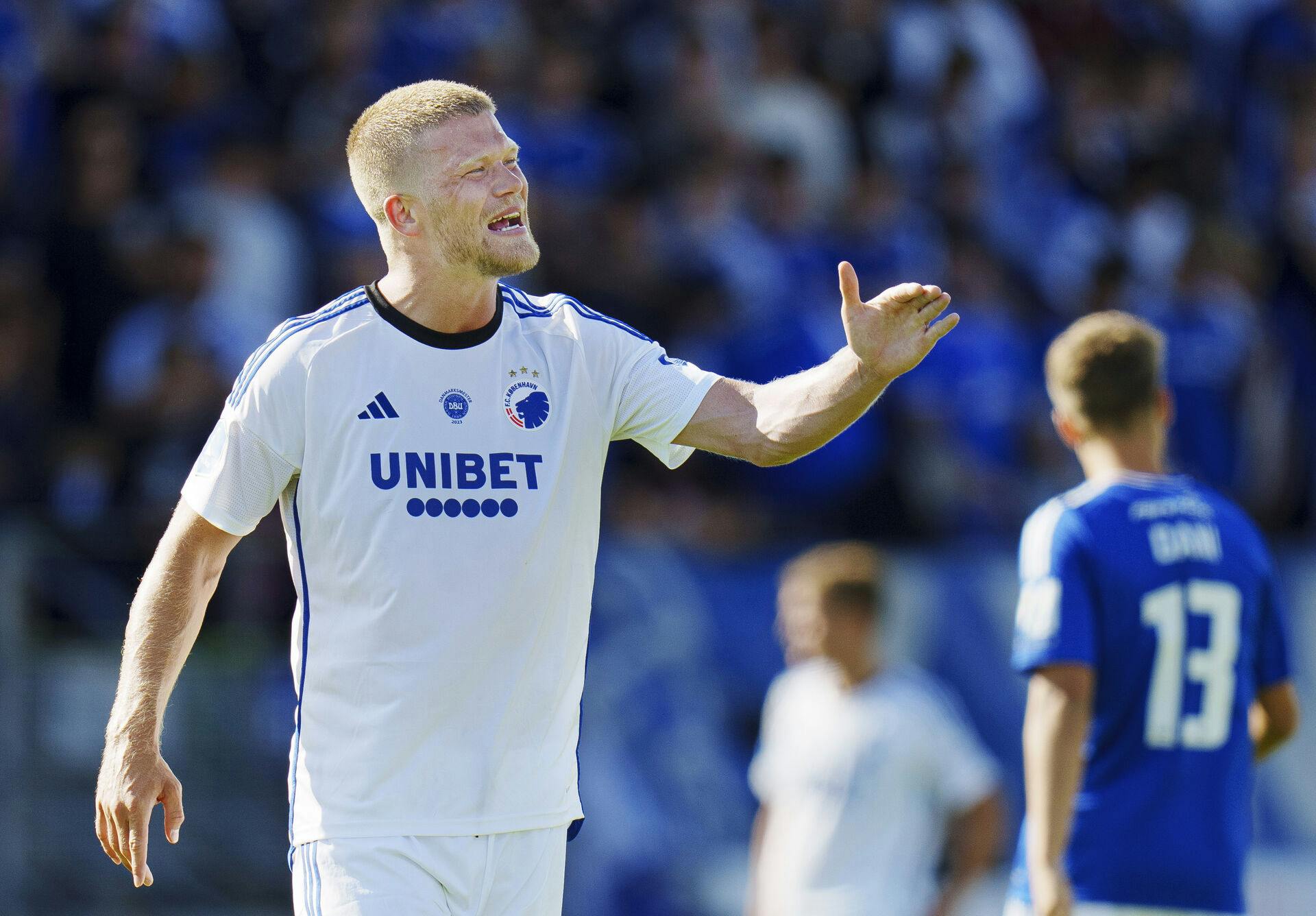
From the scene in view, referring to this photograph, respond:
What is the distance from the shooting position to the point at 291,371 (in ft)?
14.2

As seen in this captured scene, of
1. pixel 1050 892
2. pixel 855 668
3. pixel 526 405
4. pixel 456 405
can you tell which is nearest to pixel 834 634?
pixel 855 668

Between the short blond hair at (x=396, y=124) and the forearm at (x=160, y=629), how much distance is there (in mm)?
924

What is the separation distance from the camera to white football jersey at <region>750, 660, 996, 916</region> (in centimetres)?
716

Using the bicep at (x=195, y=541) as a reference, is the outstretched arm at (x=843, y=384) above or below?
above

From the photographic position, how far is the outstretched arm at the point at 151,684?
4109mm

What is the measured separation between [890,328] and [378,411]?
3.92ft

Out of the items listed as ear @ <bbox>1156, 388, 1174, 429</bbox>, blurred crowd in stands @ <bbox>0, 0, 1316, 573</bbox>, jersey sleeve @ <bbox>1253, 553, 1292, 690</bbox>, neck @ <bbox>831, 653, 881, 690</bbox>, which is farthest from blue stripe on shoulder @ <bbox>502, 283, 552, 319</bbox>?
blurred crowd in stands @ <bbox>0, 0, 1316, 573</bbox>

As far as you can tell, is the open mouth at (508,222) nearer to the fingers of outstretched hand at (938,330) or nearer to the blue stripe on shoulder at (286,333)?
the blue stripe on shoulder at (286,333)

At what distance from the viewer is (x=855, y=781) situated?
7.23m

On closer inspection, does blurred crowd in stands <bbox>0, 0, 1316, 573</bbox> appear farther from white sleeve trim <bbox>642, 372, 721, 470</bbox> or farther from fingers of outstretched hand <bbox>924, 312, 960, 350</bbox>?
fingers of outstretched hand <bbox>924, 312, 960, 350</bbox>

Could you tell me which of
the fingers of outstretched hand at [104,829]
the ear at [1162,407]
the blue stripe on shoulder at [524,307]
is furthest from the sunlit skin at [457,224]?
the ear at [1162,407]

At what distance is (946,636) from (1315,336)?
4.36 meters

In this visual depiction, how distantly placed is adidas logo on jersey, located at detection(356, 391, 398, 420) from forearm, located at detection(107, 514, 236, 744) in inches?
18.6

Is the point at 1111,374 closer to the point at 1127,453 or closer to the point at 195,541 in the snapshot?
the point at 1127,453
